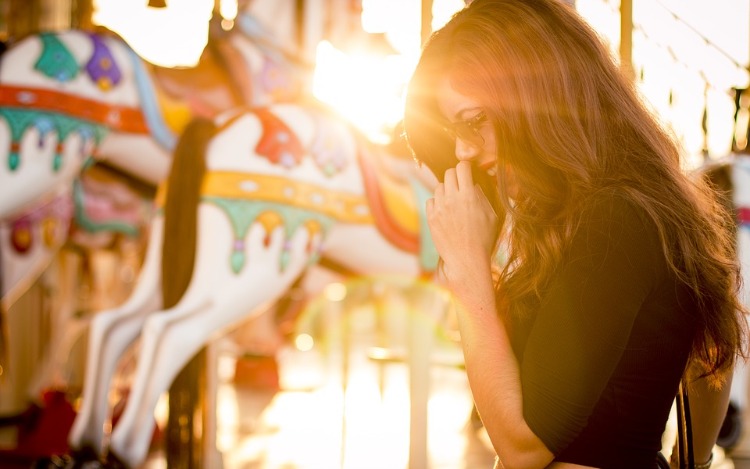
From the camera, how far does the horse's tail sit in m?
2.39

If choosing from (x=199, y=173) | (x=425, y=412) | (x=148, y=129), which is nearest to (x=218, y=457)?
(x=425, y=412)

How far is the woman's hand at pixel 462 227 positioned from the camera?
35.2 inches

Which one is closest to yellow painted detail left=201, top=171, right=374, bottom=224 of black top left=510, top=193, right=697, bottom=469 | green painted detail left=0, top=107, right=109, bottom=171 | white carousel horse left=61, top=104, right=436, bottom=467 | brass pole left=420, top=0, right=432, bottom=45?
white carousel horse left=61, top=104, right=436, bottom=467

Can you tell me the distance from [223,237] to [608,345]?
177 cm

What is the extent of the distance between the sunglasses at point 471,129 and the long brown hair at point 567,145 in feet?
0.11

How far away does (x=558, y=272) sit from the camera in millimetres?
825

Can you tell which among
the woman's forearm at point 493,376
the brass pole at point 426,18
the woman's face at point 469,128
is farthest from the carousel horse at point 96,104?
the woman's forearm at point 493,376

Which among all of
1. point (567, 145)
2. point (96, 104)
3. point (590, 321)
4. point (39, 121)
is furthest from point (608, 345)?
point (96, 104)

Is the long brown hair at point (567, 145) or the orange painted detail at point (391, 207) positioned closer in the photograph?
the long brown hair at point (567, 145)

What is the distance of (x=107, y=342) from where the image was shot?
96.7 inches

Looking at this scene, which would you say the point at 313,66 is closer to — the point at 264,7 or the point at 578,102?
the point at 264,7

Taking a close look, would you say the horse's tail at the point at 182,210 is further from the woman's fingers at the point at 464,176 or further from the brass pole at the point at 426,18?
the woman's fingers at the point at 464,176

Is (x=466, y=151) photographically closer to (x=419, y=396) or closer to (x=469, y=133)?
(x=469, y=133)

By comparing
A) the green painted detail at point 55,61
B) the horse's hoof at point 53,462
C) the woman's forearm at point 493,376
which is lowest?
the horse's hoof at point 53,462
